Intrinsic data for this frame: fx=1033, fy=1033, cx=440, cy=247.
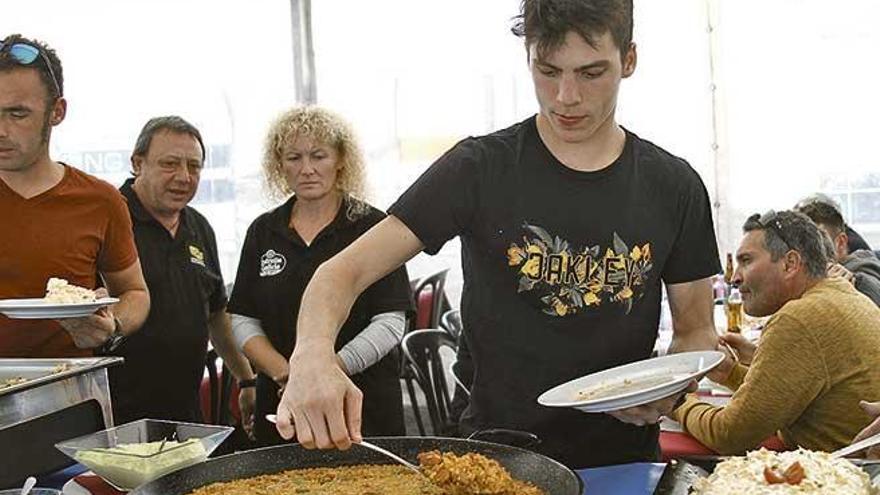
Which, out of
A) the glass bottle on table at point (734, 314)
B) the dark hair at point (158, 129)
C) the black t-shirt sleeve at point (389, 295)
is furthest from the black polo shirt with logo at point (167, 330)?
the glass bottle on table at point (734, 314)

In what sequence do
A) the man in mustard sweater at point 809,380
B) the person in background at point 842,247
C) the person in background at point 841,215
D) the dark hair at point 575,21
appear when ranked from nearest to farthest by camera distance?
Answer: the dark hair at point 575,21 → the man in mustard sweater at point 809,380 → the person in background at point 842,247 → the person in background at point 841,215

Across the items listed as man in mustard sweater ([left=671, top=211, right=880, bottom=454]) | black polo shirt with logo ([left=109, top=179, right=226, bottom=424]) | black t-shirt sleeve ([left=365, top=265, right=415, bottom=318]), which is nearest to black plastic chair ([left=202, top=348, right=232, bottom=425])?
black polo shirt with logo ([left=109, top=179, right=226, bottom=424])

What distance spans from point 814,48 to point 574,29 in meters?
4.25

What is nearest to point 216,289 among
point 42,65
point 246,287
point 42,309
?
point 246,287

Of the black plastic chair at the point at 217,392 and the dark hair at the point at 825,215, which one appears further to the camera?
the dark hair at the point at 825,215

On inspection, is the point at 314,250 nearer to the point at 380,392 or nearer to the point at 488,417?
the point at 380,392

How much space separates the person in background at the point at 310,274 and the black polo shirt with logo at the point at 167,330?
0.25 meters

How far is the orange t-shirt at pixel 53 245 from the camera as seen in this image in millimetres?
2436

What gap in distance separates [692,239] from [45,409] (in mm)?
1277

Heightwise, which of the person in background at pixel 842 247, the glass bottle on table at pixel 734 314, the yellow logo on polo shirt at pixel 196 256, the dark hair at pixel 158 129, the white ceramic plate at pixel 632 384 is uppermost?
the dark hair at pixel 158 129

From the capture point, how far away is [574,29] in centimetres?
179

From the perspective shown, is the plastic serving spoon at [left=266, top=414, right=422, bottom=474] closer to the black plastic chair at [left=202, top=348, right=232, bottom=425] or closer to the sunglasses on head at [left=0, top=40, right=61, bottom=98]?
the sunglasses on head at [left=0, top=40, right=61, bottom=98]

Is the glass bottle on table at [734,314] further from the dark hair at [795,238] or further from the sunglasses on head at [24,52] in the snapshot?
the sunglasses on head at [24,52]

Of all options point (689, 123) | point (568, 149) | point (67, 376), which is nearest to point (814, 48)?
point (689, 123)
